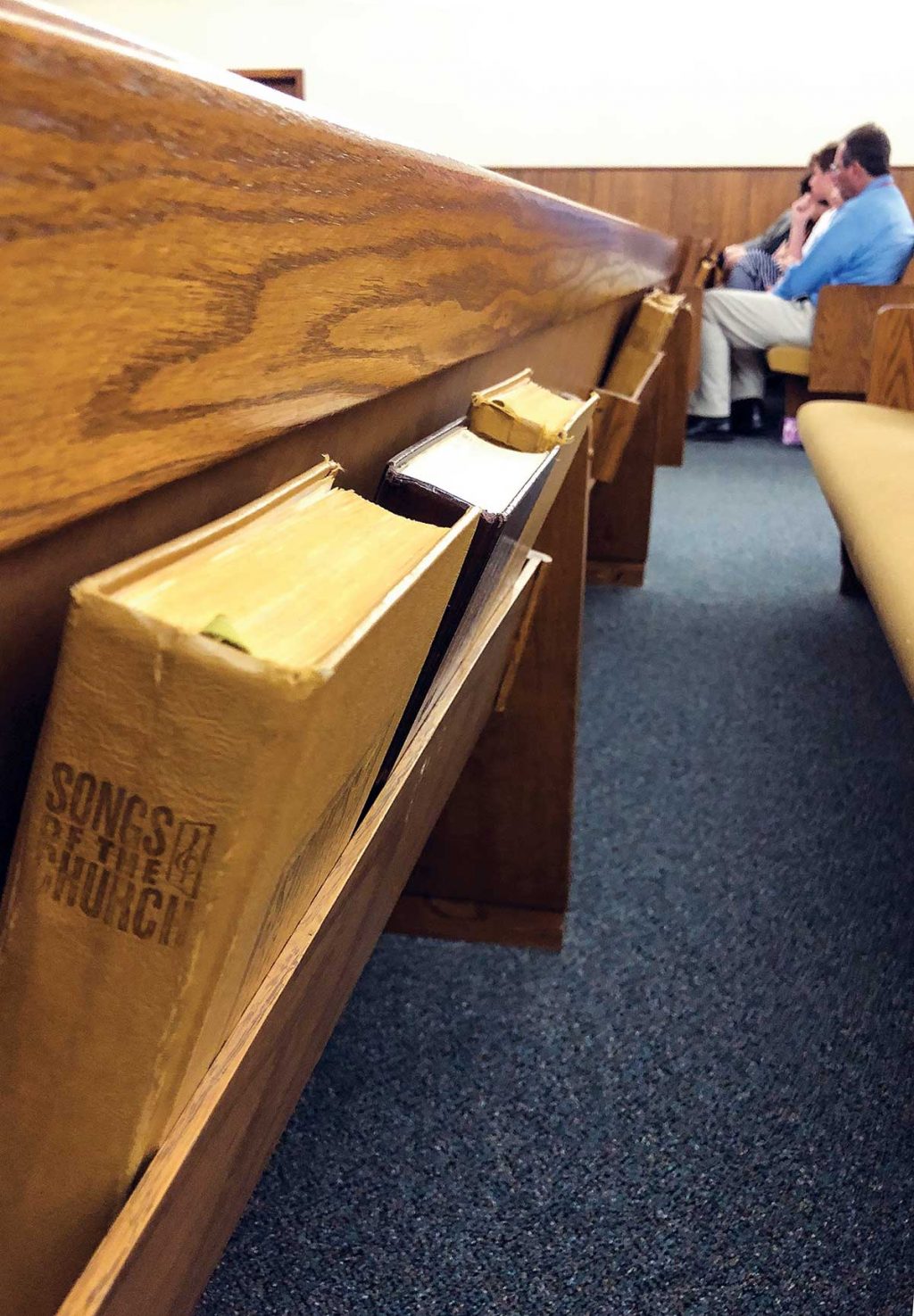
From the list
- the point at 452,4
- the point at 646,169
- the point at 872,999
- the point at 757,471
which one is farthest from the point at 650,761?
the point at 452,4

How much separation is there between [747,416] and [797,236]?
105cm

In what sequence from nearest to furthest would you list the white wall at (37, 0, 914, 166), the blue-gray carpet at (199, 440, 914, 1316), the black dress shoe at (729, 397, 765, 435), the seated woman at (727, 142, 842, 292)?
the blue-gray carpet at (199, 440, 914, 1316) → the black dress shoe at (729, 397, 765, 435) → the seated woman at (727, 142, 842, 292) → the white wall at (37, 0, 914, 166)

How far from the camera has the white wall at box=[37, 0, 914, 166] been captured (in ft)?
17.3

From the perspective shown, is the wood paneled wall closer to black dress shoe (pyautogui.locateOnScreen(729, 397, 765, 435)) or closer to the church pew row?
black dress shoe (pyautogui.locateOnScreen(729, 397, 765, 435))

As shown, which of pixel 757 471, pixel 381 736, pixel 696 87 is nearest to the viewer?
pixel 381 736

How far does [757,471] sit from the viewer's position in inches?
148

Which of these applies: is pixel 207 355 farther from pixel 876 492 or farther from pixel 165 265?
pixel 876 492

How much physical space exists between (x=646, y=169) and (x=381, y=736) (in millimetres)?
5949

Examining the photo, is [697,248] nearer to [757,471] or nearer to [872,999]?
[757,471]

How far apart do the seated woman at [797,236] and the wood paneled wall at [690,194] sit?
264mm

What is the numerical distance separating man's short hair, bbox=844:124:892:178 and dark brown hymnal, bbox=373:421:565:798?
4.27m

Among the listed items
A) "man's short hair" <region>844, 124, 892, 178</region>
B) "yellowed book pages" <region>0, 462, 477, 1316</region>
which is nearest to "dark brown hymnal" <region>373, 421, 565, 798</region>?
"yellowed book pages" <region>0, 462, 477, 1316</region>

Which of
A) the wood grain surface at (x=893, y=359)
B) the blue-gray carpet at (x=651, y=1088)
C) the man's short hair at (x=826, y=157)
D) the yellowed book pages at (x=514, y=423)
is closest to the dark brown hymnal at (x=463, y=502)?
the yellowed book pages at (x=514, y=423)

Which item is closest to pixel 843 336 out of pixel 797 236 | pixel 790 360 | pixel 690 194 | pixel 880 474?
pixel 790 360
